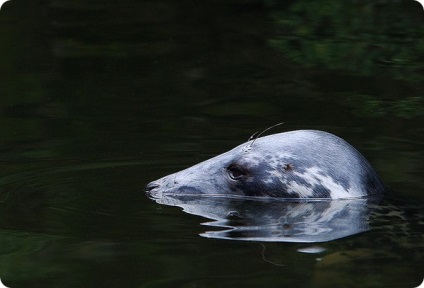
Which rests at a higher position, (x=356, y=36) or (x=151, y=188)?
(x=356, y=36)

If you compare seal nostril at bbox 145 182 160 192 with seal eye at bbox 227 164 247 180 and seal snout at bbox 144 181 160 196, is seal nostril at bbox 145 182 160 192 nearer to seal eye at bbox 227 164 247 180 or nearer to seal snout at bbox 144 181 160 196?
seal snout at bbox 144 181 160 196

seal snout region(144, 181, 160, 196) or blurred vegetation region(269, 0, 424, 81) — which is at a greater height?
blurred vegetation region(269, 0, 424, 81)

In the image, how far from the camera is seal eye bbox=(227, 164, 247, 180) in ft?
27.0

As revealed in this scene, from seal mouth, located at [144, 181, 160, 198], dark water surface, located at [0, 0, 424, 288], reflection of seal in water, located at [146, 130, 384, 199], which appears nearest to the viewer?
dark water surface, located at [0, 0, 424, 288]

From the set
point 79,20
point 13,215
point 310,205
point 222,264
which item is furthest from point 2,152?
point 79,20

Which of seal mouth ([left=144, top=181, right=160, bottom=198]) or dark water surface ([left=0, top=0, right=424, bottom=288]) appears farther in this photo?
seal mouth ([left=144, top=181, right=160, bottom=198])

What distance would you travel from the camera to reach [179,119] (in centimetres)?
1058

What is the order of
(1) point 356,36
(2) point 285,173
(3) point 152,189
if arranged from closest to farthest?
(2) point 285,173 → (3) point 152,189 → (1) point 356,36

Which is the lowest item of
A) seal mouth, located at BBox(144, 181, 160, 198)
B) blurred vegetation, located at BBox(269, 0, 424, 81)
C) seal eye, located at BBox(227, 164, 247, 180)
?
seal mouth, located at BBox(144, 181, 160, 198)

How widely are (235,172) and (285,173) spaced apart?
0.38 m

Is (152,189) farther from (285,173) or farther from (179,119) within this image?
(179,119)

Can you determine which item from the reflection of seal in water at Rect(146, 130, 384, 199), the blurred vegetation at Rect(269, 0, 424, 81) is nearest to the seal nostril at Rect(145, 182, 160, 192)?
the reflection of seal in water at Rect(146, 130, 384, 199)

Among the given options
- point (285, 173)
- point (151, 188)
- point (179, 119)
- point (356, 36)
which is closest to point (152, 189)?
point (151, 188)

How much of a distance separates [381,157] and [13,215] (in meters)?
3.06
